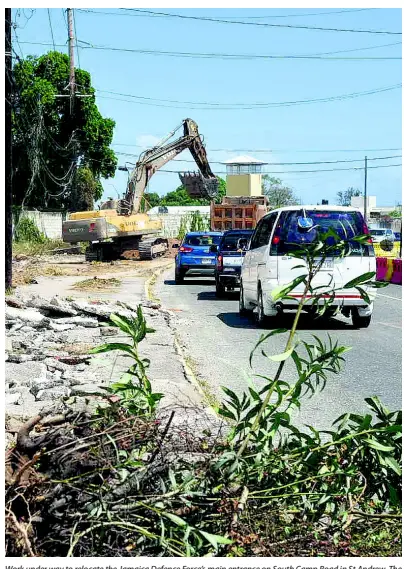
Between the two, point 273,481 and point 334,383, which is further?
point 334,383

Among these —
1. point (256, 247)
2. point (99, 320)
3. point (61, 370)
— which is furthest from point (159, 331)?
point (61, 370)

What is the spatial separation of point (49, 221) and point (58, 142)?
16.6ft

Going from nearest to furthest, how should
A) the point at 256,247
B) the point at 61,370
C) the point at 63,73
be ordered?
the point at 61,370 → the point at 256,247 → the point at 63,73

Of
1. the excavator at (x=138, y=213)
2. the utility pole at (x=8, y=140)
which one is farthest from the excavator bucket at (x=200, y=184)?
the utility pole at (x=8, y=140)

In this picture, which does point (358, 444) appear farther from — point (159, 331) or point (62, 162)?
point (62, 162)

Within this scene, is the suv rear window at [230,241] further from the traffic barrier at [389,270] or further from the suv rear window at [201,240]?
the traffic barrier at [389,270]

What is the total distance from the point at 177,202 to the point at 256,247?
146 metres

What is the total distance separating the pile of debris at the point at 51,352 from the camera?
24.8 ft

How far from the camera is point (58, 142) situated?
178ft

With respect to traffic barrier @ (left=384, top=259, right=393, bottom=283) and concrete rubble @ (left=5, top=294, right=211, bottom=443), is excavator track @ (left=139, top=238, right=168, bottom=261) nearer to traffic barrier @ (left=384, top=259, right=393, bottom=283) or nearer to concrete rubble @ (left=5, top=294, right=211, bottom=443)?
traffic barrier @ (left=384, top=259, right=393, bottom=283)

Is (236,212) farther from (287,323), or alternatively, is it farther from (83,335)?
(83,335)

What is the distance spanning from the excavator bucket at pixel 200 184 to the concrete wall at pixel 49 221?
1325 centimetres

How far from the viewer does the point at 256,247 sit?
53.7 feet

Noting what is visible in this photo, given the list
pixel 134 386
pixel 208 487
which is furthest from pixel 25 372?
pixel 208 487
